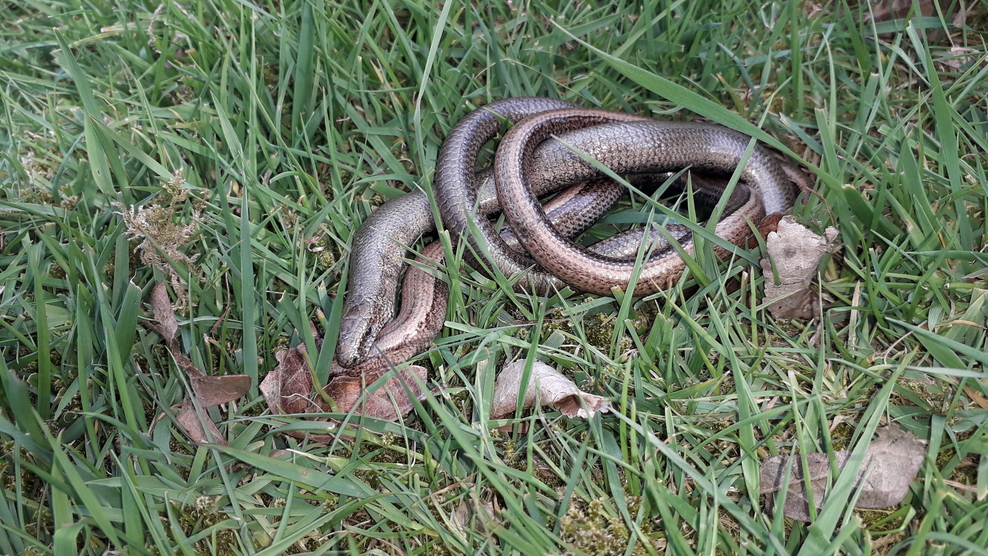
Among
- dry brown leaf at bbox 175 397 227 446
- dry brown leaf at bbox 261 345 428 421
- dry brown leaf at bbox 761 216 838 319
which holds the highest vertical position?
dry brown leaf at bbox 761 216 838 319

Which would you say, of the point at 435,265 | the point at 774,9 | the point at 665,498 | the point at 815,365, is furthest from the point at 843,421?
the point at 774,9

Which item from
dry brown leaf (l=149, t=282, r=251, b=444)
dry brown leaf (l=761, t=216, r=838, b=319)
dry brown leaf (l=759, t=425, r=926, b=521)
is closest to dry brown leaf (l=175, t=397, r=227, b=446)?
dry brown leaf (l=149, t=282, r=251, b=444)

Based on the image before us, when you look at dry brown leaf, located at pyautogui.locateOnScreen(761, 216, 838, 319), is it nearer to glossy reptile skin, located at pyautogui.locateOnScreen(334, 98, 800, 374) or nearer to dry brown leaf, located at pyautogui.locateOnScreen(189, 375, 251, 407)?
glossy reptile skin, located at pyautogui.locateOnScreen(334, 98, 800, 374)

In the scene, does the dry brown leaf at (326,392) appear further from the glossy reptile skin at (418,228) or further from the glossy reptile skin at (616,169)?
the glossy reptile skin at (616,169)

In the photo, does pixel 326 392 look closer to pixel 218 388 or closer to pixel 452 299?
pixel 218 388

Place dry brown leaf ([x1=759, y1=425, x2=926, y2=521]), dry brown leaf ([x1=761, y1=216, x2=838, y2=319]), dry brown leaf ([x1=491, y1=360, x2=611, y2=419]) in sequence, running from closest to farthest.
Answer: dry brown leaf ([x1=759, y1=425, x2=926, y2=521]), dry brown leaf ([x1=491, y1=360, x2=611, y2=419]), dry brown leaf ([x1=761, y1=216, x2=838, y2=319])

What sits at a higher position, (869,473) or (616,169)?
(616,169)

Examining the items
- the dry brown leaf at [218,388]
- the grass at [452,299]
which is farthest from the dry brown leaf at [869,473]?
the dry brown leaf at [218,388]

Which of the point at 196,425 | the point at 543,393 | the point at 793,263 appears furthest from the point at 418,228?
the point at 793,263
